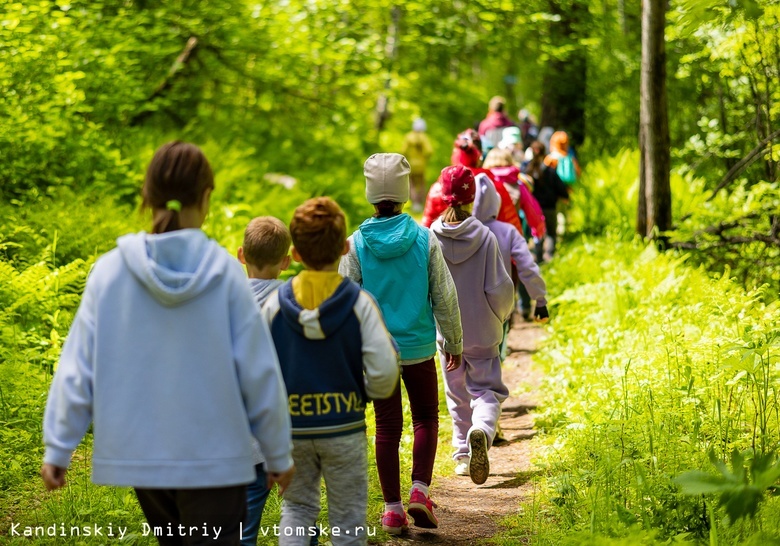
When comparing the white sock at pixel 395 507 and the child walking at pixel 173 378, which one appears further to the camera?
the white sock at pixel 395 507

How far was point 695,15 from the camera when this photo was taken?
13.7 ft

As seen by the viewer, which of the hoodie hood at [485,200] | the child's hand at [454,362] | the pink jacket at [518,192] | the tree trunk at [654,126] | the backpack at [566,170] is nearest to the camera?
the child's hand at [454,362]

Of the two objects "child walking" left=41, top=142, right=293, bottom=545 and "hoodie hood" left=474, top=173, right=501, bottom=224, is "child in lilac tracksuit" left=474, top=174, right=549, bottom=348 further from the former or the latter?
"child walking" left=41, top=142, right=293, bottom=545

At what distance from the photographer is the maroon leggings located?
488cm

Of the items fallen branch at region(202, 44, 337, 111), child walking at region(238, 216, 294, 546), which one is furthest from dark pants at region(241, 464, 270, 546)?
fallen branch at region(202, 44, 337, 111)

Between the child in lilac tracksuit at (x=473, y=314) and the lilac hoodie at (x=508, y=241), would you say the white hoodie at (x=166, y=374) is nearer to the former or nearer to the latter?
the child in lilac tracksuit at (x=473, y=314)

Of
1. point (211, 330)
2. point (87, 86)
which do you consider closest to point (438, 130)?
point (87, 86)

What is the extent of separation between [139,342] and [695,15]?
290 cm

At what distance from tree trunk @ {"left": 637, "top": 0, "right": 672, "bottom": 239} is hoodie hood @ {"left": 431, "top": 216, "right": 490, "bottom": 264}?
19.3 feet

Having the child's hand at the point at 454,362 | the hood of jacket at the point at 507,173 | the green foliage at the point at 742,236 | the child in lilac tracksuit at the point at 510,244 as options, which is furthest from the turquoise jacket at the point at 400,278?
the green foliage at the point at 742,236

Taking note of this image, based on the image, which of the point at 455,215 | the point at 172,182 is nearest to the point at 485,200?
the point at 455,215

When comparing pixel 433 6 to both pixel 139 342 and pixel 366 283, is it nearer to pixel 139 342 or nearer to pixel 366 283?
pixel 366 283

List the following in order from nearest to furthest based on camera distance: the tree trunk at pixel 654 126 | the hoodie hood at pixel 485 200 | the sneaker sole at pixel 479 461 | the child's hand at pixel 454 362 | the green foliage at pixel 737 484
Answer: the green foliage at pixel 737 484 < the child's hand at pixel 454 362 < the sneaker sole at pixel 479 461 < the hoodie hood at pixel 485 200 < the tree trunk at pixel 654 126

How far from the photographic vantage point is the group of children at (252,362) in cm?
306
